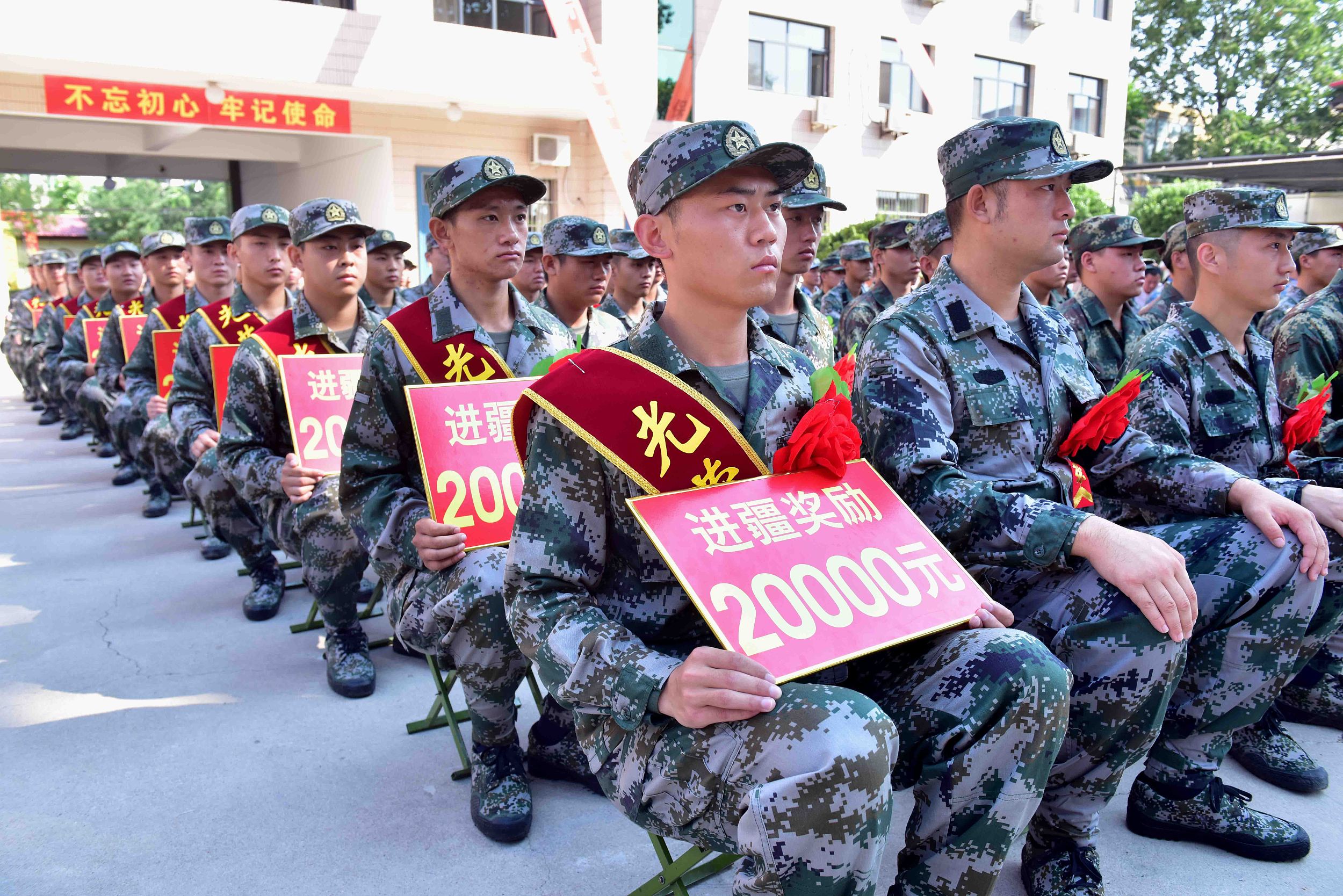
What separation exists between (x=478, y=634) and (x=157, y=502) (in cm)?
537

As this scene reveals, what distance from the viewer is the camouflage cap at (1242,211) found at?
3.34 meters

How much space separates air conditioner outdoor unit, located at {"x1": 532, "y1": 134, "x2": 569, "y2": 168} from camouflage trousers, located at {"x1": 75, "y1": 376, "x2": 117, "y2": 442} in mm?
8494

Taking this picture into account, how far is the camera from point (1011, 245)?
8.66 ft

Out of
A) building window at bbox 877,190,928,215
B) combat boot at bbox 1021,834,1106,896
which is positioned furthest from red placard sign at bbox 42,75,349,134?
combat boot at bbox 1021,834,1106,896

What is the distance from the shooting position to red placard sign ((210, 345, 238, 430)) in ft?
15.4

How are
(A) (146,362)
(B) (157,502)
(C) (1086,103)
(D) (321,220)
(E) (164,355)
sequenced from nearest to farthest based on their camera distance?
(D) (321,220) → (E) (164,355) → (A) (146,362) → (B) (157,502) → (C) (1086,103)

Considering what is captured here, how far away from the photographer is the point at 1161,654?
219 centimetres

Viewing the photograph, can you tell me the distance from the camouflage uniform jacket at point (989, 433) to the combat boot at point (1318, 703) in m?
1.32

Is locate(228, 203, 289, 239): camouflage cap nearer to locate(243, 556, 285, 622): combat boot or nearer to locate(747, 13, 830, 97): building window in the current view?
locate(243, 556, 285, 622): combat boot

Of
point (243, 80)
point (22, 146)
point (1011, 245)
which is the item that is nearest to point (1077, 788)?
point (1011, 245)

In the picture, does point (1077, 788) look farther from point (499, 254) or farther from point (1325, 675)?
point (499, 254)

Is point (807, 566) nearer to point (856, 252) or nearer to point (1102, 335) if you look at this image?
point (1102, 335)

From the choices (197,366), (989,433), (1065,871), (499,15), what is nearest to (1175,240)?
(989,433)

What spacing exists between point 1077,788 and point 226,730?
115 inches
